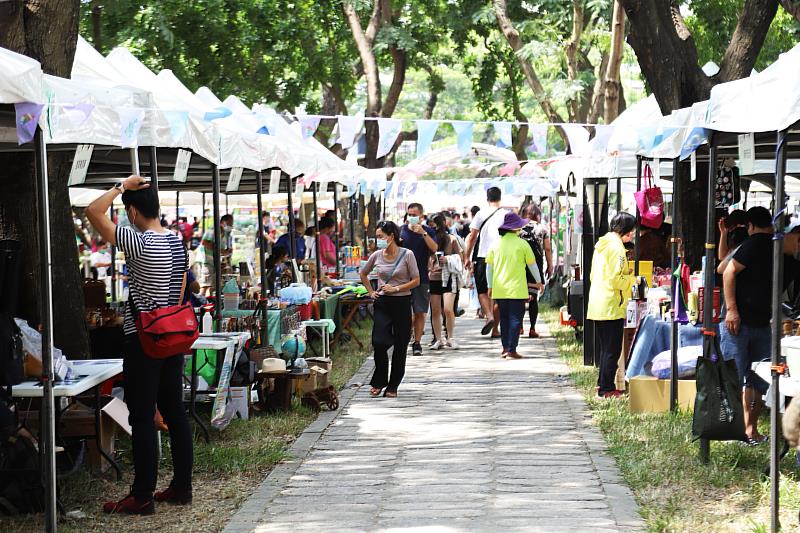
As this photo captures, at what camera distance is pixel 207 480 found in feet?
25.0

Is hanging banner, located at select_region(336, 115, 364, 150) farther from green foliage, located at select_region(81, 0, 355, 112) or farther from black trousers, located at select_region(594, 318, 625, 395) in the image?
green foliage, located at select_region(81, 0, 355, 112)

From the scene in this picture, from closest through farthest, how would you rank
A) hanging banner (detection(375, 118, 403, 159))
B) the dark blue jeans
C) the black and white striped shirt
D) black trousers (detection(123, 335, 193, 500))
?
the black and white striped shirt → black trousers (detection(123, 335, 193, 500)) → hanging banner (detection(375, 118, 403, 159)) → the dark blue jeans

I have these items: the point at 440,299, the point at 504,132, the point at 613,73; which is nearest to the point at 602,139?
the point at 504,132

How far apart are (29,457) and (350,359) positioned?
7837 mm

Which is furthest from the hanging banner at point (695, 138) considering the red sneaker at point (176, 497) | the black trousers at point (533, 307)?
the black trousers at point (533, 307)

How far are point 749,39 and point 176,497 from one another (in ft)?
25.7

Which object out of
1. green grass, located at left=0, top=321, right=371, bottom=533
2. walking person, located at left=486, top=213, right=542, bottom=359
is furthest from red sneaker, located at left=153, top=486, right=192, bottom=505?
walking person, located at left=486, top=213, right=542, bottom=359

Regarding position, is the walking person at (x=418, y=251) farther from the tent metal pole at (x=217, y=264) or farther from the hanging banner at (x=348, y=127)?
the tent metal pole at (x=217, y=264)

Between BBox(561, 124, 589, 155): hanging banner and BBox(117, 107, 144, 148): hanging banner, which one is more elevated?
BBox(561, 124, 589, 155): hanging banner

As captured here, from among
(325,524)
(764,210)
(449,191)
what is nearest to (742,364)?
(764,210)

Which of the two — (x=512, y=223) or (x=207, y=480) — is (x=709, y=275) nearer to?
(x=207, y=480)

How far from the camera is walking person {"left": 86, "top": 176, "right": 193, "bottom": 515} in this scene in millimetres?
6492

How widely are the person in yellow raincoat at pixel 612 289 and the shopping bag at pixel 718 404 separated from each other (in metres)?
3.18

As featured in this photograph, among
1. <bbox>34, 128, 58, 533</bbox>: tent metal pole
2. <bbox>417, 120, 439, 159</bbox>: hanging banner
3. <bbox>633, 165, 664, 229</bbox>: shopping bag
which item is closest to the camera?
A: <bbox>34, 128, 58, 533</bbox>: tent metal pole
